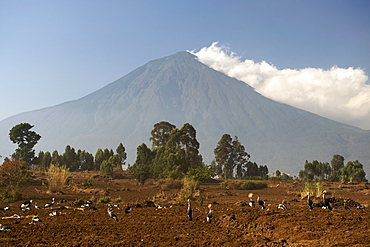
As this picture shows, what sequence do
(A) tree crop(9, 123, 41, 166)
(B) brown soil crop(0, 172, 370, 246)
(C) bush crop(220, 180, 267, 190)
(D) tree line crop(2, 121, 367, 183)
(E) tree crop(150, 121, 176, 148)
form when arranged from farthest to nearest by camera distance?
(E) tree crop(150, 121, 176, 148) < (A) tree crop(9, 123, 41, 166) < (D) tree line crop(2, 121, 367, 183) < (C) bush crop(220, 180, 267, 190) < (B) brown soil crop(0, 172, 370, 246)

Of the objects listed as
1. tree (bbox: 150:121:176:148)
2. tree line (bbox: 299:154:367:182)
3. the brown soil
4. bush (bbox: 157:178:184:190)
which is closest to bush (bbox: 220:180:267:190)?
bush (bbox: 157:178:184:190)

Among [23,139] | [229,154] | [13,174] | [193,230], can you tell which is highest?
[23,139]

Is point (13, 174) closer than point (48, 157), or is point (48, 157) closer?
point (13, 174)

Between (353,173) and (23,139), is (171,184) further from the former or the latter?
(353,173)

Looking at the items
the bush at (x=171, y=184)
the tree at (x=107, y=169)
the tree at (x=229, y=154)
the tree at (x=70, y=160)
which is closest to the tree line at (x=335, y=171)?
the tree at (x=229, y=154)

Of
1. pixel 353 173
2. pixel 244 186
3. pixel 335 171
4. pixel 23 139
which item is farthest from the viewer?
pixel 335 171

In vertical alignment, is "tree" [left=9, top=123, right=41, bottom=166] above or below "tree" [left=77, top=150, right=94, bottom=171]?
above

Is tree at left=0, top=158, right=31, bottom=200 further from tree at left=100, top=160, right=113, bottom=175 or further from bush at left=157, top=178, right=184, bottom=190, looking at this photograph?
tree at left=100, top=160, right=113, bottom=175

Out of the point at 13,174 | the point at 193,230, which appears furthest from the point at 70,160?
the point at 193,230

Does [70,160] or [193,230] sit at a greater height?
[70,160]

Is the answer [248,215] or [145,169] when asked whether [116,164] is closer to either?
[145,169]

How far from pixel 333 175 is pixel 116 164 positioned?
109 ft

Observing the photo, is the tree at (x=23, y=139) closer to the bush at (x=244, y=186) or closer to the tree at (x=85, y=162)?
→ the tree at (x=85, y=162)

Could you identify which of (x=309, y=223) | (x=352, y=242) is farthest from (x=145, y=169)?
(x=352, y=242)
